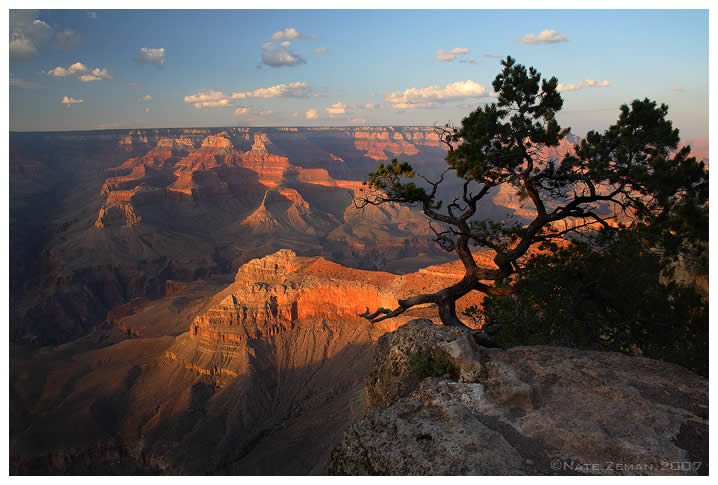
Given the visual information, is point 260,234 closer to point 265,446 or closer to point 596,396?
point 265,446

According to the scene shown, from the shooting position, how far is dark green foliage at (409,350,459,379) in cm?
920

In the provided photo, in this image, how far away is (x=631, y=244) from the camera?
1150 centimetres

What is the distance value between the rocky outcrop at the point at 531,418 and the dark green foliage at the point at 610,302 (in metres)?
2.43

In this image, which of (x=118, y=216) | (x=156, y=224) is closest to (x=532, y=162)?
(x=118, y=216)

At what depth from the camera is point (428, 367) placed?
9.38 m

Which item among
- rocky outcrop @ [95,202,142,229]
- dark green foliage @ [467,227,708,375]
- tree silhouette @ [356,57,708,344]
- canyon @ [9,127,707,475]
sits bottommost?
canyon @ [9,127,707,475]

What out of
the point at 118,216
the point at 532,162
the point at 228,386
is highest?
the point at 532,162

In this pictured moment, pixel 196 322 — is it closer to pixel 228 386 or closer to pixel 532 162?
pixel 228 386

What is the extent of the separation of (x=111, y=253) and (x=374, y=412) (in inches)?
3196

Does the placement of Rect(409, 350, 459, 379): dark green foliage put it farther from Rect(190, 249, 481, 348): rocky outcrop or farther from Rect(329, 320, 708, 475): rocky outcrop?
Rect(190, 249, 481, 348): rocky outcrop

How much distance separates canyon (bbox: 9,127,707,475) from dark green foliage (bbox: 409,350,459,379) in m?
2.66

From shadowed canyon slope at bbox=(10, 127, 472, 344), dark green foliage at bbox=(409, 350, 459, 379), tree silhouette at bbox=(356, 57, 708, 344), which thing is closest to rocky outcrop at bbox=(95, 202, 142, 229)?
shadowed canyon slope at bbox=(10, 127, 472, 344)

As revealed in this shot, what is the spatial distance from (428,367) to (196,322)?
32.3 metres

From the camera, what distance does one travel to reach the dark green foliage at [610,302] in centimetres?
1182
